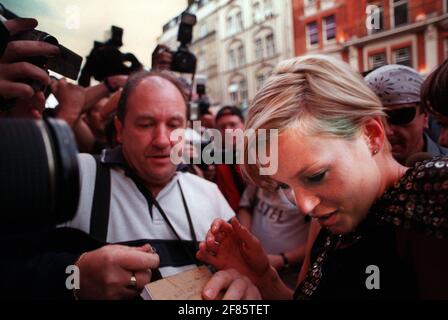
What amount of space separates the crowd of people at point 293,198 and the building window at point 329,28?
0.30 m

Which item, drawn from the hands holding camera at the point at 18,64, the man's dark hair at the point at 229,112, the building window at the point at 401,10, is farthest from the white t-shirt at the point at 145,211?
the man's dark hair at the point at 229,112

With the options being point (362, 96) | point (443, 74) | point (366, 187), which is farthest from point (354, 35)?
point (366, 187)

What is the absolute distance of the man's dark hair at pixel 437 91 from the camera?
80cm

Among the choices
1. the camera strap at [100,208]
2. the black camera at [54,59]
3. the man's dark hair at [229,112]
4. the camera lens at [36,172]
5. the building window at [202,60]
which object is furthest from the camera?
the man's dark hair at [229,112]

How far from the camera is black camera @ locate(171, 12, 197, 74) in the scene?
4.76ft

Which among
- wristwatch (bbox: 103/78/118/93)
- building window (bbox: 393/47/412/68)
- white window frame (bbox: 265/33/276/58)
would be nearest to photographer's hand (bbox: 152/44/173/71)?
wristwatch (bbox: 103/78/118/93)

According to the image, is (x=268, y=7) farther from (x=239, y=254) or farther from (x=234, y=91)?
(x=239, y=254)

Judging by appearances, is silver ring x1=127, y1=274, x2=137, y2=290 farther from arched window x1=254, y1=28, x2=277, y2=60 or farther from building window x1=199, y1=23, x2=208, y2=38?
building window x1=199, y1=23, x2=208, y2=38

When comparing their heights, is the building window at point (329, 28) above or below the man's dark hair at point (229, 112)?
above

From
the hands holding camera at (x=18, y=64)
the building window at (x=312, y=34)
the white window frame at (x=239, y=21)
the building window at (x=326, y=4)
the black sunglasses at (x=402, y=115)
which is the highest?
the building window at (x=326, y=4)

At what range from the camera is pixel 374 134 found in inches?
29.9

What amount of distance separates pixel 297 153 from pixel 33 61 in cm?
73

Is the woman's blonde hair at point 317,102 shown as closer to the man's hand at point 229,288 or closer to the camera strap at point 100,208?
the man's hand at point 229,288

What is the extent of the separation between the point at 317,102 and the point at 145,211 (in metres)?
0.70
